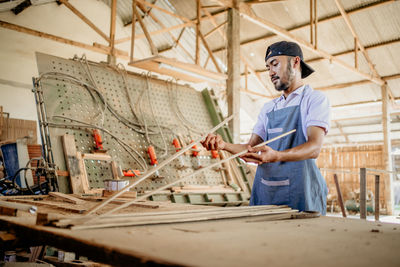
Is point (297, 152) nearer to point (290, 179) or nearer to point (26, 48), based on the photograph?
point (290, 179)

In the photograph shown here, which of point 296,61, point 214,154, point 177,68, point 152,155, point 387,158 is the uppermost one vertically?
point 177,68

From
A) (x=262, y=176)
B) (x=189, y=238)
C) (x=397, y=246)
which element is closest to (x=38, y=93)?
(x=262, y=176)

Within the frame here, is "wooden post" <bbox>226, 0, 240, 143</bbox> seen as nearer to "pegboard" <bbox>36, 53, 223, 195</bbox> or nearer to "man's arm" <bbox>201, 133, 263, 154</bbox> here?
"pegboard" <bbox>36, 53, 223, 195</bbox>

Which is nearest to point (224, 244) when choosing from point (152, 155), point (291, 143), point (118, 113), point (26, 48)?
point (291, 143)

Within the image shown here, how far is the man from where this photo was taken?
2174 millimetres

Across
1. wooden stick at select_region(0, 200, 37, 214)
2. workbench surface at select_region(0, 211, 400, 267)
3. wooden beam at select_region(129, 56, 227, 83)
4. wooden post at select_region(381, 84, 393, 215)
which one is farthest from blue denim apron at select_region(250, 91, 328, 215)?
wooden post at select_region(381, 84, 393, 215)

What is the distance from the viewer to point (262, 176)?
2.47 metres

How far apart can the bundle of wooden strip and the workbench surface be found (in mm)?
41

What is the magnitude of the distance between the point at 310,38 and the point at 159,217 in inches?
348

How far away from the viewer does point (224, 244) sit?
0.95 meters

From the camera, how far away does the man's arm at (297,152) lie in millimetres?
2006

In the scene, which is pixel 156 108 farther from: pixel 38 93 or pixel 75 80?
pixel 38 93

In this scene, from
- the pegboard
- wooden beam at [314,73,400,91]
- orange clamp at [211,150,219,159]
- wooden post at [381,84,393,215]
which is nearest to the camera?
the pegboard

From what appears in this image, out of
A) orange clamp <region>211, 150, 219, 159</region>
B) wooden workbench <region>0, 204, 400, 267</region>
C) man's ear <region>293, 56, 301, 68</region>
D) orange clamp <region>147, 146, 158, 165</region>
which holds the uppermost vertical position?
man's ear <region>293, 56, 301, 68</region>
